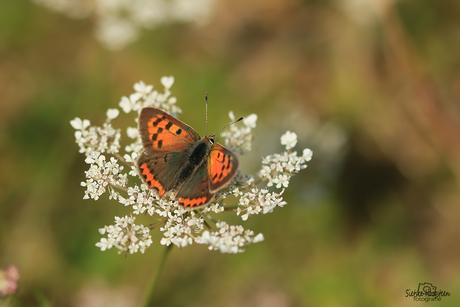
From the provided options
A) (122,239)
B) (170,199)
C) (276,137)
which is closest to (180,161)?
(170,199)

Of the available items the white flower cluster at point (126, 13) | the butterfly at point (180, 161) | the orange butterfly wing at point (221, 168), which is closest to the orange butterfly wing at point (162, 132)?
the butterfly at point (180, 161)

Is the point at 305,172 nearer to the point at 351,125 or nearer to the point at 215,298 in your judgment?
the point at 351,125

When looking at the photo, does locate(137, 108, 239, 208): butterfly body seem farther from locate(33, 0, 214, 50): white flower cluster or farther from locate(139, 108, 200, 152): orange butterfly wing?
locate(33, 0, 214, 50): white flower cluster

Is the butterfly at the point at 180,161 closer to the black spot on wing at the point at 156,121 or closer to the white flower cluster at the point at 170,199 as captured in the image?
the black spot on wing at the point at 156,121

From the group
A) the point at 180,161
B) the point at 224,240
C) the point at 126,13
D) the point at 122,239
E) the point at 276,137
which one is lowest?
the point at 122,239

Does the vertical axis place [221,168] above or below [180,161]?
below

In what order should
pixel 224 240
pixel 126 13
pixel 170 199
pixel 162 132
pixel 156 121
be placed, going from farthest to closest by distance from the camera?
pixel 126 13
pixel 162 132
pixel 156 121
pixel 170 199
pixel 224 240

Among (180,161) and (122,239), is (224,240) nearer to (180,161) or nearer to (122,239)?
(122,239)

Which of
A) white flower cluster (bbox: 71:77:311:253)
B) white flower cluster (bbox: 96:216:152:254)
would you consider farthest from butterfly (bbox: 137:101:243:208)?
Answer: white flower cluster (bbox: 96:216:152:254)
